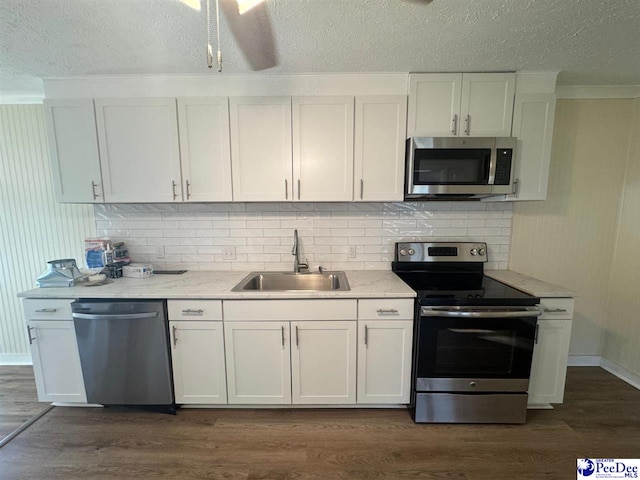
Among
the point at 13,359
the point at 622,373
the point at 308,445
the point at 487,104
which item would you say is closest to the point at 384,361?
the point at 308,445

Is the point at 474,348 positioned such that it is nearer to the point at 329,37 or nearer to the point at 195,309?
the point at 195,309

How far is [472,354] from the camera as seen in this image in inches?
73.1

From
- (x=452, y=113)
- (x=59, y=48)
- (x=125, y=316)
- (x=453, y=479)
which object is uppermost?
(x=59, y=48)

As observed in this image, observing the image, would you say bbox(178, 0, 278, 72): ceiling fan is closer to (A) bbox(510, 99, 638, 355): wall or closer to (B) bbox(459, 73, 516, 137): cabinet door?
(B) bbox(459, 73, 516, 137): cabinet door

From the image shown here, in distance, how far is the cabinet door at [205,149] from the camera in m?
2.06

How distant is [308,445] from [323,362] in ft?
1.67

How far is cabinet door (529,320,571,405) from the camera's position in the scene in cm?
193

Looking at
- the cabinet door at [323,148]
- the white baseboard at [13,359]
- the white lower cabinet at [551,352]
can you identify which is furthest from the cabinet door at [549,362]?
the white baseboard at [13,359]

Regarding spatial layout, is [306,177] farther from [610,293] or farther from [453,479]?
[610,293]

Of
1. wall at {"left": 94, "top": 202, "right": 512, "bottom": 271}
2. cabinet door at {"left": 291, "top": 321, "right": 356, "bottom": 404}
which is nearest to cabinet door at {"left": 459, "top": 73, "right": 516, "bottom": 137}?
wall at {"left": 94, "top": 202, "right": 512, "bottom": 271}

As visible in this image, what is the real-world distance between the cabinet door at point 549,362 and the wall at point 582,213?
700mm

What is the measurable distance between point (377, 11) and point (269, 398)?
99.6 inches

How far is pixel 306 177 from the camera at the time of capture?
212 centimetres

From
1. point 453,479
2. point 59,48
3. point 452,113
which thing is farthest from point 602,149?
point 59,48
